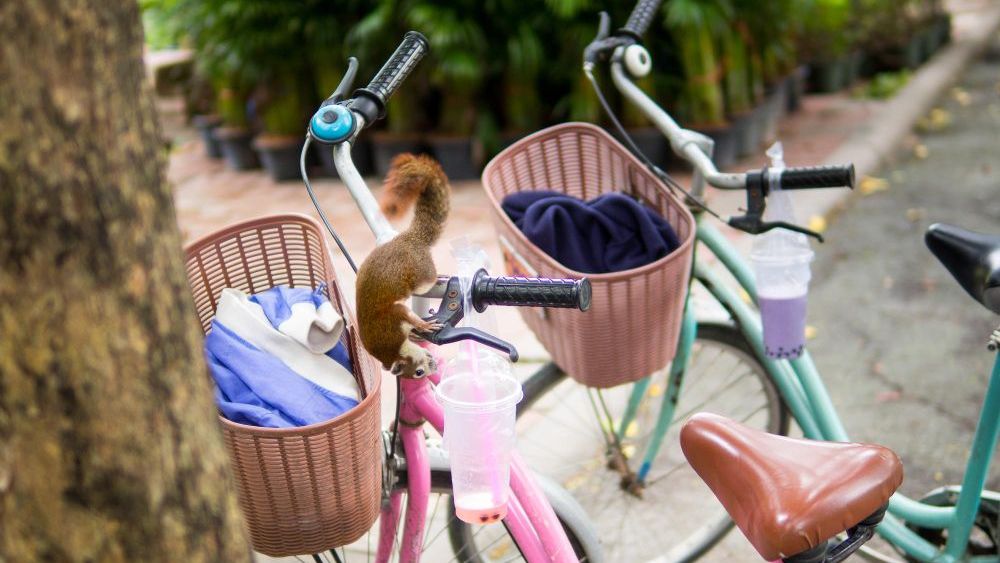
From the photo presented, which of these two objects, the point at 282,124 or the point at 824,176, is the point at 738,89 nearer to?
the point at 282,124

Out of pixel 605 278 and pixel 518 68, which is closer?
pixel 605 278

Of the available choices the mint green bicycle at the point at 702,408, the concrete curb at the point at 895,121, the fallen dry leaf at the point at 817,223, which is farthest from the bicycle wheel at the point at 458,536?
the concrete curb at the point at 895,121

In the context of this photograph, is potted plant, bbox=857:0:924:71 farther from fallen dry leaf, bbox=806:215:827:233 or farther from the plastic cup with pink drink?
the plastic cup with pink drink

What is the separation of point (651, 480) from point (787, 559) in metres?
1.44

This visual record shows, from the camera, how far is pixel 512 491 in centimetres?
175

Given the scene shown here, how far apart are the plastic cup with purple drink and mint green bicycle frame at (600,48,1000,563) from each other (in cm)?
14

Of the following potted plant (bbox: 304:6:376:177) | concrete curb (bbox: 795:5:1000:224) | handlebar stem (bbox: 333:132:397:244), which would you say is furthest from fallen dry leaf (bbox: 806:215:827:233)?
handlebar stem (bbox: 333:132:397:244)

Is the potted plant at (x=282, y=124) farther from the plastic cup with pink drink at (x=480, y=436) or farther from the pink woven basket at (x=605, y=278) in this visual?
the plastic cup with pink drink at (x=480, y=436)

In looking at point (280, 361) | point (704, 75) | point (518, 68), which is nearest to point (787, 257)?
point (280, 361)

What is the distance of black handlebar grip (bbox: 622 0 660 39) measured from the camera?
2.41 meters

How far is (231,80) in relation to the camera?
6.71m

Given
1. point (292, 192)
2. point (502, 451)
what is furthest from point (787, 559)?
point (292, 192)

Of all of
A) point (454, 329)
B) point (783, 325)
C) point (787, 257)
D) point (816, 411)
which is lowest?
point (816, 411)

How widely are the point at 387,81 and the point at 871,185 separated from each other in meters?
4.83
